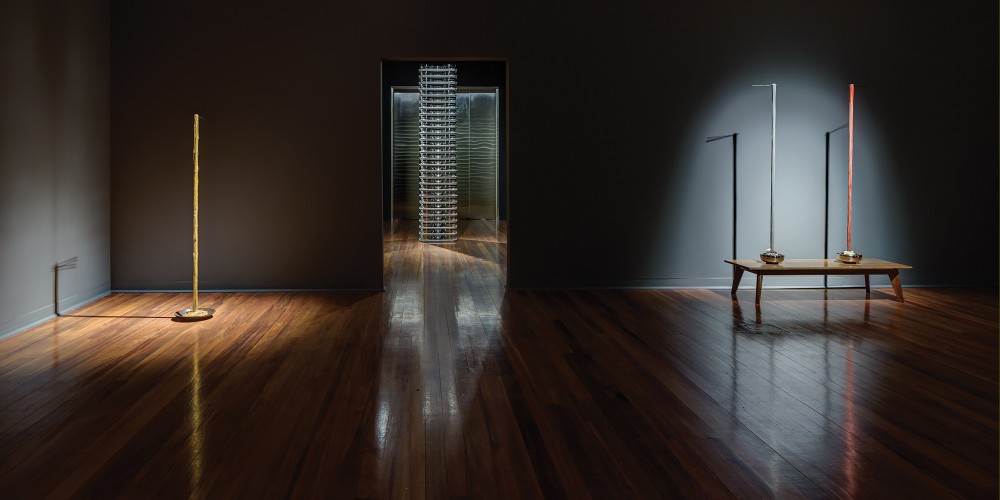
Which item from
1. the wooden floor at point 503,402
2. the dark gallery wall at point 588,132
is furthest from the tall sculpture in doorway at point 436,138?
the wooden floor at point 503,402

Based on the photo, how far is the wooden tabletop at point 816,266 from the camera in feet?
23.9

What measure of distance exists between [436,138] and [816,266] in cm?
661

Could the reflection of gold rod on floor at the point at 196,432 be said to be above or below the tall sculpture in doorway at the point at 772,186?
below

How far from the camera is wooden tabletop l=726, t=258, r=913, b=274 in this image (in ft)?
23.9

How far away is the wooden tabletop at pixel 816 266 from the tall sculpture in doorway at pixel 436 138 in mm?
5811

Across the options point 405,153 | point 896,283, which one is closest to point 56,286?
point 896,283

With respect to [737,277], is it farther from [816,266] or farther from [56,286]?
[56,286]

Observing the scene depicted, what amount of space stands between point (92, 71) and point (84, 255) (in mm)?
1507

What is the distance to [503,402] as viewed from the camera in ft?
13.9

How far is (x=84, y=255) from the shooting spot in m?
7.26

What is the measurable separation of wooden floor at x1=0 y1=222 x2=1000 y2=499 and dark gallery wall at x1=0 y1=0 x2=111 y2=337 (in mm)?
404

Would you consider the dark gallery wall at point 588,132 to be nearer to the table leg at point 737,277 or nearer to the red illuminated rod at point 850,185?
the red illuminated rod at point 850,185

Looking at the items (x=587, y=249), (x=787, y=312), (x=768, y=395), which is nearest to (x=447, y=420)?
(x=768, y=395)

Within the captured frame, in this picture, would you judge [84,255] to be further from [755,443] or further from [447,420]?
[755,443]
